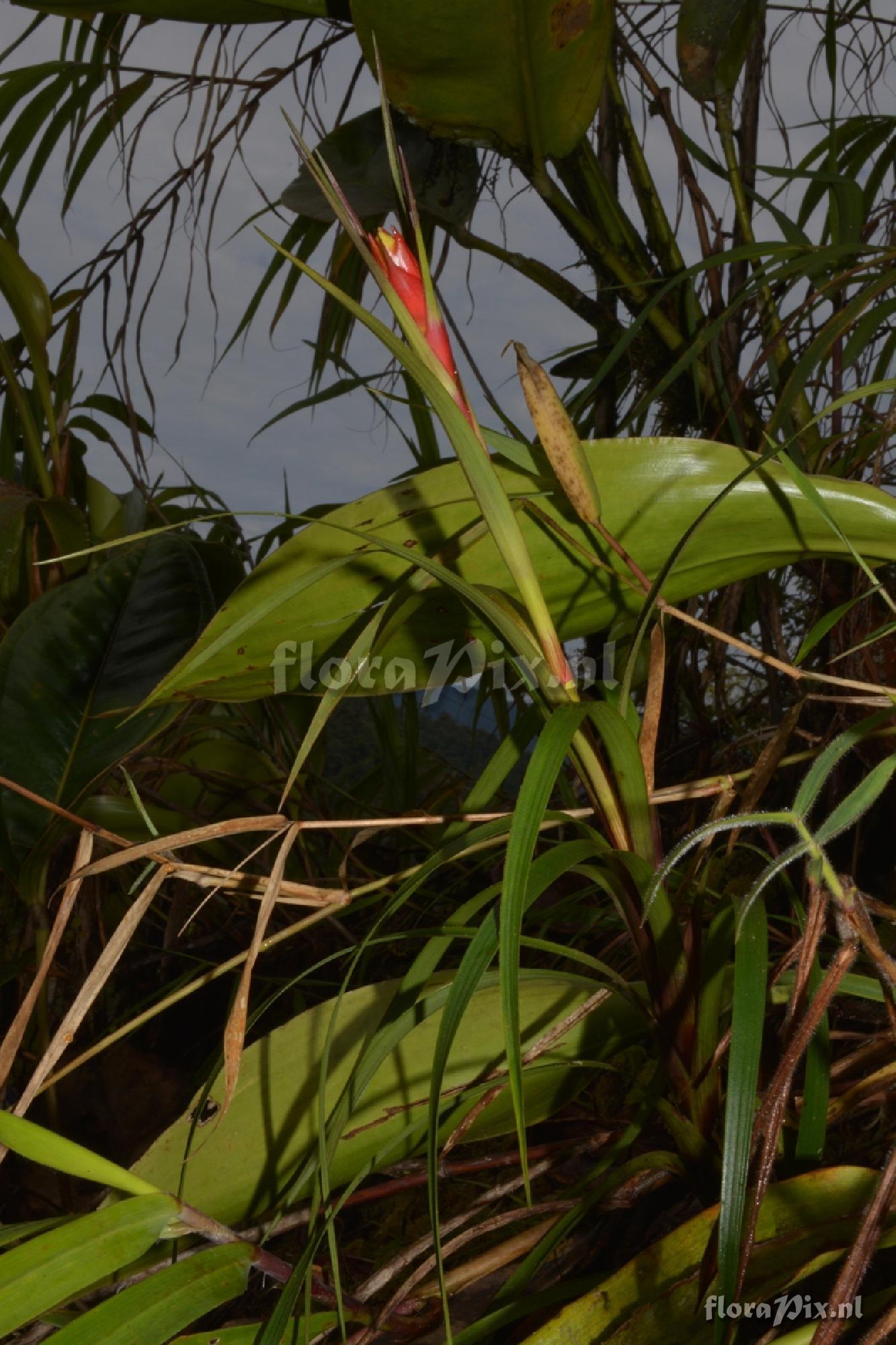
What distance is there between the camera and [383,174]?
0.78 m

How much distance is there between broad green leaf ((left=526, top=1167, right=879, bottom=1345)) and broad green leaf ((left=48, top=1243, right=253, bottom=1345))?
3.2 inches

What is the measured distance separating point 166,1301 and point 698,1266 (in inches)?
5.5

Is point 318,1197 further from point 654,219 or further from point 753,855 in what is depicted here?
point 654,219

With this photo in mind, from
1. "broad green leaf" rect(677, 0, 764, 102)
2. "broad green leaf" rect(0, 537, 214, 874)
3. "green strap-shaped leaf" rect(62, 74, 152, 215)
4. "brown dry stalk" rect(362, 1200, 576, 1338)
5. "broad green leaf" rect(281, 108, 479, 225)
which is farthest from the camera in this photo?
"green strap-shaped leaf" rect(62, 74, 152, 215)

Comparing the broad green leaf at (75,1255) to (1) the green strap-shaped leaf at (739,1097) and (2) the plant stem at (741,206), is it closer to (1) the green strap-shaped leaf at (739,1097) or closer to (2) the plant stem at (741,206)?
(1) the green strap-shaped leaf at (739,1097)

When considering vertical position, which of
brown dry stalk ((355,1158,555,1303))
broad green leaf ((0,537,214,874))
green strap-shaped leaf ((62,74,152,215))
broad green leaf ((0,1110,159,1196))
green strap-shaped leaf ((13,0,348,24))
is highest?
green strap-shaped leaf ((62,74,152,215))

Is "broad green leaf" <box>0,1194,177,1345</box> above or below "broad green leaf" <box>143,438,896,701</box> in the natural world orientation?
below

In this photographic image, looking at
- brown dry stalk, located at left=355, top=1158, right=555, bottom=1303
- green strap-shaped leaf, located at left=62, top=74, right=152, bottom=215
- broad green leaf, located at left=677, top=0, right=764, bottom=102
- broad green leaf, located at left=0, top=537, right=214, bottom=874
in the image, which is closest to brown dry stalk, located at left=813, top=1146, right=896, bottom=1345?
brown dry stalk, located at left=355, top=1158, right=555, bottom=1303

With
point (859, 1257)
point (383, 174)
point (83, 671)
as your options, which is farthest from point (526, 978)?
point (383, 174)

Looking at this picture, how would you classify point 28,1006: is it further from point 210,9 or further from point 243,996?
point 210,9

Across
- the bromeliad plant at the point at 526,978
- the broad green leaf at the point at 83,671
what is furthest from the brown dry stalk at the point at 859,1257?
the broad green leaf at the point at 83,671

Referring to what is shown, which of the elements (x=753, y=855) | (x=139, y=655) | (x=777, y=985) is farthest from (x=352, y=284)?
(x=777, y=985)

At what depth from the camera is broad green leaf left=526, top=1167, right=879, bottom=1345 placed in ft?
0.83

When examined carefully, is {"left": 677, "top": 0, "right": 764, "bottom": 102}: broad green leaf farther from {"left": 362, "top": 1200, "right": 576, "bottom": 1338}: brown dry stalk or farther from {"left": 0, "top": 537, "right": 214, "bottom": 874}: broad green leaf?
{"left": 362, "top": 1200, "right": 576, "bottom": 1338}: brown dry stalk
